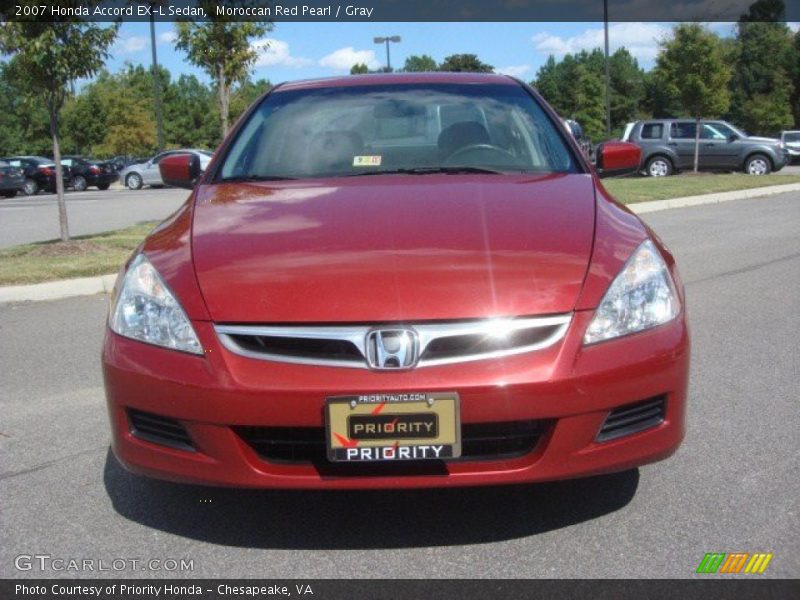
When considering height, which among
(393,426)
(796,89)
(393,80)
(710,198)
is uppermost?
(796,89)

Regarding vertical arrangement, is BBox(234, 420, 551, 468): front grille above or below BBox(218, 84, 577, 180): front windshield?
below

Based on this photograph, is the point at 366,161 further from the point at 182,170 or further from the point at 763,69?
the point at 763,69

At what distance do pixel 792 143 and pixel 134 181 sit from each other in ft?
79.4

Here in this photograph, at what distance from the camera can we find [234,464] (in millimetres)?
2643

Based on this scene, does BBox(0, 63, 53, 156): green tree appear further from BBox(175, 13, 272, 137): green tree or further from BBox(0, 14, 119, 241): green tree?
BBox(0, 14, 119, 241): green tree

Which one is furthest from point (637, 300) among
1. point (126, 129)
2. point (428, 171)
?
point (126, 129)

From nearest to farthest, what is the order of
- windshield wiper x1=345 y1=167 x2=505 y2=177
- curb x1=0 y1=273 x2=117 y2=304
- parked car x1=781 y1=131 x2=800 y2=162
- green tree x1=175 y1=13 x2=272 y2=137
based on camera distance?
windshield wiper x1=345 y1=167 x2=505 y2=177, curb x1=0 y1=273 x2=117 y2=304, green tree x1=175 y1=13 x2=272 y2=137, parked car x1=781 y1=131 x2=800 y2=162

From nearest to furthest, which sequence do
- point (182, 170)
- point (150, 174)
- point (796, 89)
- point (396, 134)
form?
point (396, 134), point (182, 170), point (150, 174), point (796, 89)

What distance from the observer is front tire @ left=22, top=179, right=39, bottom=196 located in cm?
3044

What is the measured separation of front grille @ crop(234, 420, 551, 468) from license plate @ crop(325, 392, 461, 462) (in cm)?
8

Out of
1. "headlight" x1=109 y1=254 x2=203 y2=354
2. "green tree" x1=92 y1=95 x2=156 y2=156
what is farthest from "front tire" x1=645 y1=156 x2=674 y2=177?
"green tree" x1=92 y1=95 x2=156 y2=156

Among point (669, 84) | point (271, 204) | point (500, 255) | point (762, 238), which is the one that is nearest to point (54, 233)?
point (762, 238)

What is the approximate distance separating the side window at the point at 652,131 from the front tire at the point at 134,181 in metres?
17.2

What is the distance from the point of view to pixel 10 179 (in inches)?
1153
